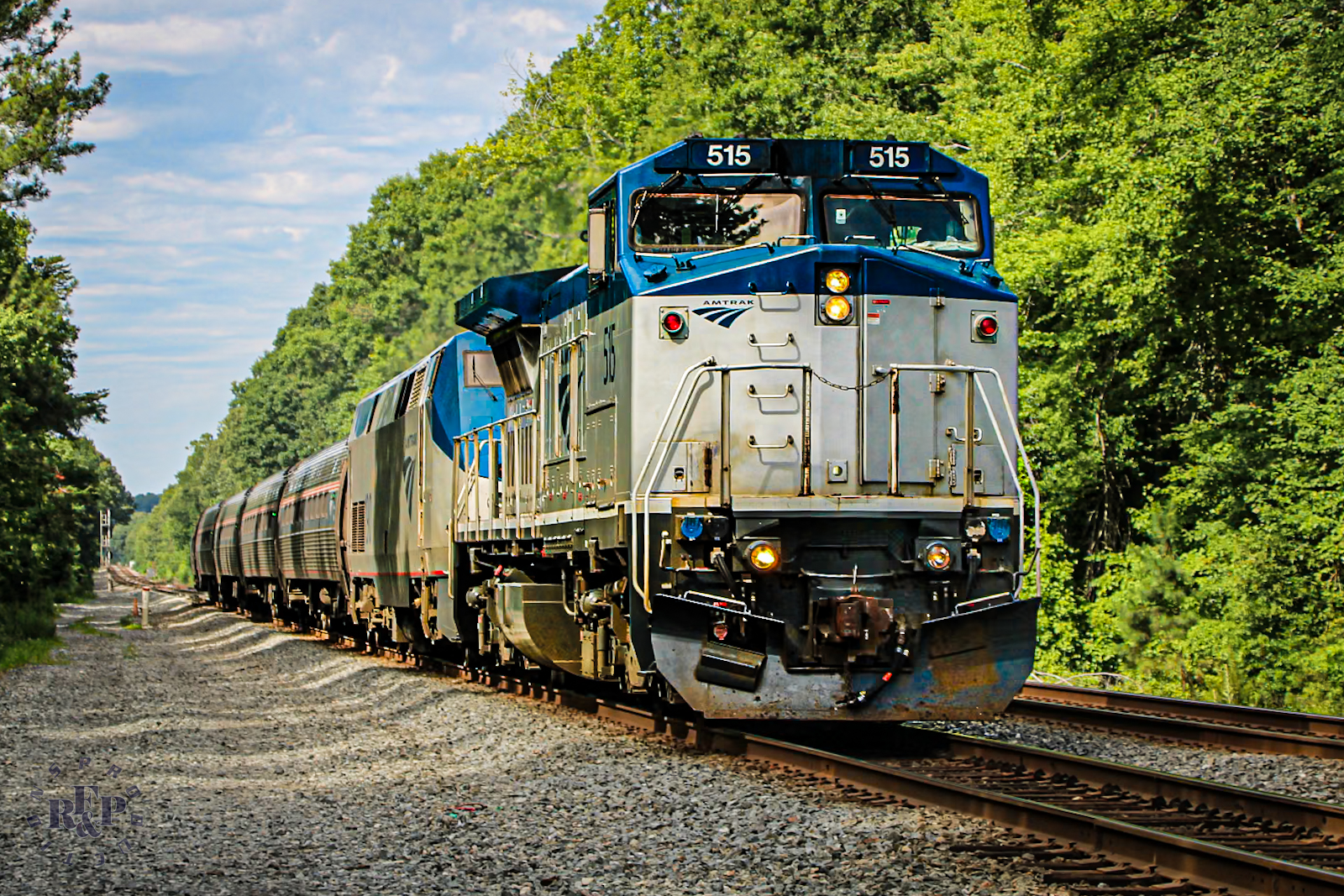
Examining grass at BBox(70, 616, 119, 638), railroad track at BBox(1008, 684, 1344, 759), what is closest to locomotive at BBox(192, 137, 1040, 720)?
railroad track at BBox(1008, 684, 1344, 759)

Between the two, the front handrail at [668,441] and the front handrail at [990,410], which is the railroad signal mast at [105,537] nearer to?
the front handrail at [668,441]

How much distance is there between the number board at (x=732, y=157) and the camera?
9.55 metres

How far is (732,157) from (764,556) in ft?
8.89

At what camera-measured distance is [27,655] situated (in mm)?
22281

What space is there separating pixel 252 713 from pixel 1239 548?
46.2 feet

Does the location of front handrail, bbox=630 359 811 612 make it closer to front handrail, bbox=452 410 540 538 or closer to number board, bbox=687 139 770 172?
number board, bbox=687 139 770 172

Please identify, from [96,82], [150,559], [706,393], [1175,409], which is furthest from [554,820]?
[150,559]

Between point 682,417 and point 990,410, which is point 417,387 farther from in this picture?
point 990,410

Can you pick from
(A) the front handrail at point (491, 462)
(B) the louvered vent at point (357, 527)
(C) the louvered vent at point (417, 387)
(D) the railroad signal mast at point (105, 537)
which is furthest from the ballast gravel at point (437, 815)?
(D) the railroad signal mast at point (105, 537)

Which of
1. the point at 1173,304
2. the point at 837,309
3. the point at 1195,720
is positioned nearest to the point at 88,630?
the point at 1173,304

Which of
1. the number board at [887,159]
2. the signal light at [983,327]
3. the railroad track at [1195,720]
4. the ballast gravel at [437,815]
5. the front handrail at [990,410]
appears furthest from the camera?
the railroad track at [1195,720]

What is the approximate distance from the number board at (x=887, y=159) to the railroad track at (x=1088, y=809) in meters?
3.83

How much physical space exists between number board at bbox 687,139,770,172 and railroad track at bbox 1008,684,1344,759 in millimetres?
5115

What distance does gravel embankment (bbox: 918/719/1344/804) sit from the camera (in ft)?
28.2
